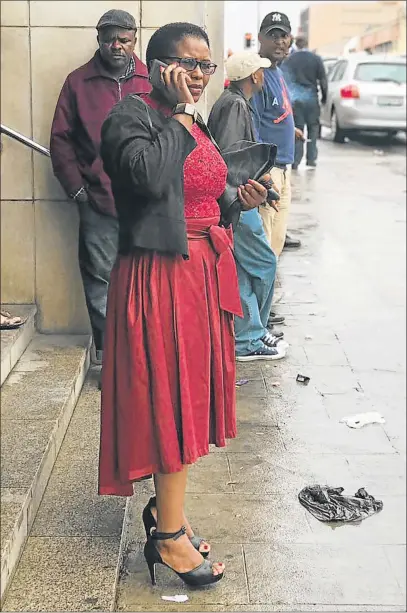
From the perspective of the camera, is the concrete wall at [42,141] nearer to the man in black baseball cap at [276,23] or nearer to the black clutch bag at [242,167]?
the man in black baseball cap at [276,23]

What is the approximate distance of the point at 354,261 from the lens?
9.12m

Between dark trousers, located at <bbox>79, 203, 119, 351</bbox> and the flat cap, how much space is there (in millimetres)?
946

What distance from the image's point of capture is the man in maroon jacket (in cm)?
493

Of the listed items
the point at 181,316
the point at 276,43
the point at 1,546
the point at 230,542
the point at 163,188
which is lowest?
the point at 230,542

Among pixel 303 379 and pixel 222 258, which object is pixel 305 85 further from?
pixel 222 258

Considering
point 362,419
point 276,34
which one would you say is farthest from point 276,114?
point 362,419

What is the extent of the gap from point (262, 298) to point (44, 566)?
3.15 metres

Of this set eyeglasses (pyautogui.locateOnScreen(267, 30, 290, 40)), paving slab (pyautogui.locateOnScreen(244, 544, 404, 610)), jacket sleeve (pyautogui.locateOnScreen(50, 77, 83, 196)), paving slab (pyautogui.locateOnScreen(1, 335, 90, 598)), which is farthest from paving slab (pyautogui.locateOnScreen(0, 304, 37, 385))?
eyeglasses (pyautogui.locateOnScreen(267, 30, 290, 40))

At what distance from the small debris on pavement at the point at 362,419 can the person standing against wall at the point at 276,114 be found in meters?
1.79

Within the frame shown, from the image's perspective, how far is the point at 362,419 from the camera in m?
5.19

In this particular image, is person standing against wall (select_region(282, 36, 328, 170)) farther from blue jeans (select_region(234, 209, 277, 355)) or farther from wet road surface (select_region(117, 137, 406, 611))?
blue jeans (select_region(234, 209, 277, 355))

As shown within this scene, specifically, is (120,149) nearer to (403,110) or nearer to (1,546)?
A: (1,546)

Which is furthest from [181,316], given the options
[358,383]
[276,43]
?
[276,43]

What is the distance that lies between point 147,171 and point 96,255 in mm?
2408
